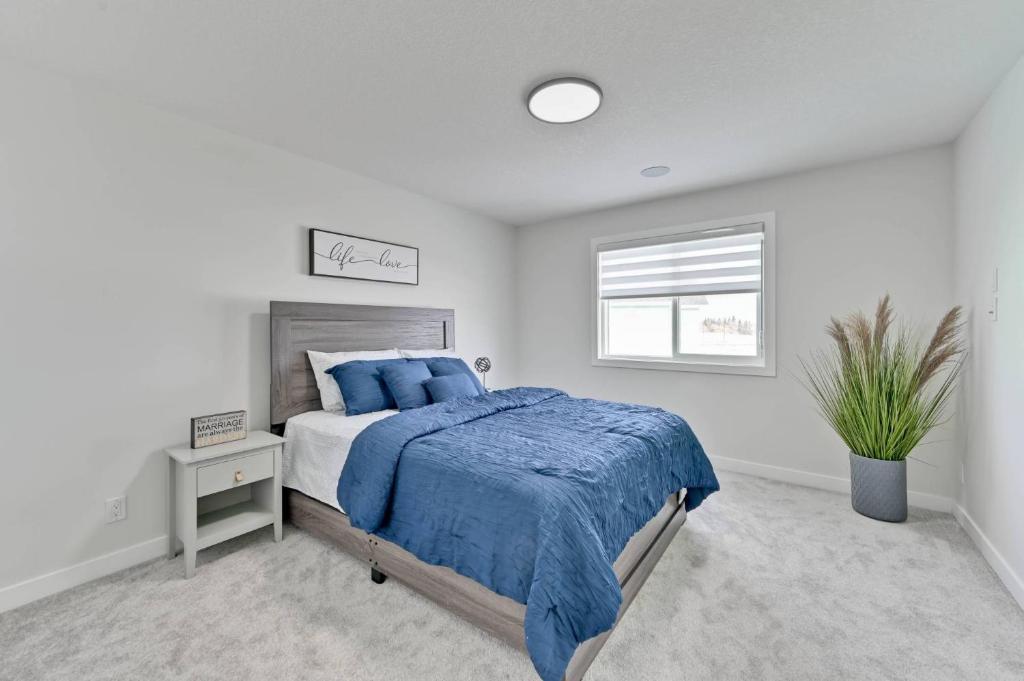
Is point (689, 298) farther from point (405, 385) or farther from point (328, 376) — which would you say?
point (328, 376)

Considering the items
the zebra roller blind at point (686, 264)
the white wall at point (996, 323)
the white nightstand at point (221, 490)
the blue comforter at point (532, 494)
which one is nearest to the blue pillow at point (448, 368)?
the blue comforter at point (532, 494)

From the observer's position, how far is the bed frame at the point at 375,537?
1661mm

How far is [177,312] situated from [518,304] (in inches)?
130

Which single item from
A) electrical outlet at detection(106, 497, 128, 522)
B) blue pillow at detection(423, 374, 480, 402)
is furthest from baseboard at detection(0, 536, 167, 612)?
blue pillow at detection(423, 374, 480, 402)

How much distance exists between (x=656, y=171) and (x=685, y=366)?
1.69 m

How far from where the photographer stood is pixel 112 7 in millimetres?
1624

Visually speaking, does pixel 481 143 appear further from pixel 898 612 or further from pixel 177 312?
pixel 898 612

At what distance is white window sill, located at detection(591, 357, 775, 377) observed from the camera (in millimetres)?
3508

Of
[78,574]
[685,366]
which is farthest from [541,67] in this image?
[78,574]

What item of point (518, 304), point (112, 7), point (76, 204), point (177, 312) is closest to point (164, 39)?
point (112, 7)

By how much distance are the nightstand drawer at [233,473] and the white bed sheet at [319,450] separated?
179 mm

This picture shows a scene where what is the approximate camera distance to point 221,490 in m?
2.27

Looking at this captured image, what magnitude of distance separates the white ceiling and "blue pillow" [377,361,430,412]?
1.50 m

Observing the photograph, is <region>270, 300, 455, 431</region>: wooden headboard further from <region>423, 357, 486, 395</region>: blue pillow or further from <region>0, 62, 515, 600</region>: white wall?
<region>423, 357, 486, 395</region>: blue pillow
